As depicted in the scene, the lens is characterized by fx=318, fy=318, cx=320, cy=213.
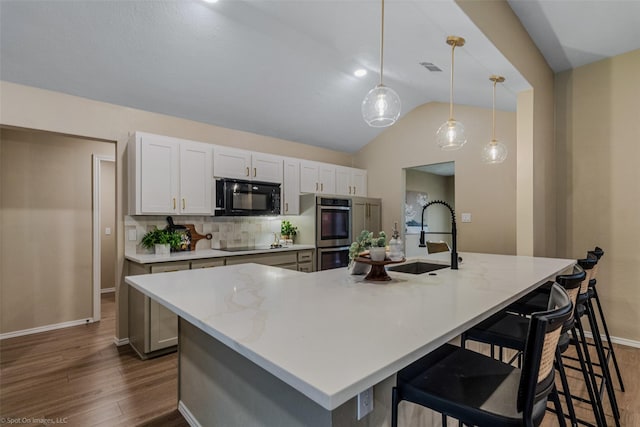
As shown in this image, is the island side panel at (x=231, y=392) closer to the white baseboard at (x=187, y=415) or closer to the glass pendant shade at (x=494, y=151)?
the white baseboard at (x=187, y=415)

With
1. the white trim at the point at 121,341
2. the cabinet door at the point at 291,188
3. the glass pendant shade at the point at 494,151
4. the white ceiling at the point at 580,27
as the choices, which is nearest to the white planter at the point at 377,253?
the glass pendant shade at the point at 494,151

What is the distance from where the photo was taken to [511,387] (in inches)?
40.8

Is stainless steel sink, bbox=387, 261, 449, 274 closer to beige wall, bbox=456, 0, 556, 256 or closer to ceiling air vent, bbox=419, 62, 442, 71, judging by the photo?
beige wall, bbox=456, 0, 556, 256

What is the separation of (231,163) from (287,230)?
1.34 meters

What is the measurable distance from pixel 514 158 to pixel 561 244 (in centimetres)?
112

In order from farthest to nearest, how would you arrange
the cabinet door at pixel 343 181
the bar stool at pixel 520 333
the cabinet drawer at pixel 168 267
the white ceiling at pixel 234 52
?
the cabinet door at pixel 343 181
the cabinet drawer at pixel 168 267
the white ceiling at pixel 234 52
the bar stool at pixel 520 333

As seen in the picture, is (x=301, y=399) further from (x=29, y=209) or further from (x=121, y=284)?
(x=29, y=209)

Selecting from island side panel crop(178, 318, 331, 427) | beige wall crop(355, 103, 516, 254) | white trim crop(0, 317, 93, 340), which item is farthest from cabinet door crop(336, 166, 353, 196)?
white trim crop(0, 317, 93, 340)

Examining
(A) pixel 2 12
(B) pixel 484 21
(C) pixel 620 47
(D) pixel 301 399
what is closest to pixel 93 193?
(A) pixel 2 12

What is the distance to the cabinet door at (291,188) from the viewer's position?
4.34 metres

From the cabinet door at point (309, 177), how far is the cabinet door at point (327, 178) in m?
0.08

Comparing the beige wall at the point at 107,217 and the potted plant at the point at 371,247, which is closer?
the potted plant at the point at 371,247

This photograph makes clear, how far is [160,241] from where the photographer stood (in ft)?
10.8

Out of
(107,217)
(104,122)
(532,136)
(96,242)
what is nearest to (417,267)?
(532,136)
